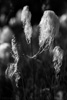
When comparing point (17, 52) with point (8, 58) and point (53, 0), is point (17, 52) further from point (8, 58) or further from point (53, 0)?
point (53, 0)

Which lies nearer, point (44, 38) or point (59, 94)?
point (44, 38)

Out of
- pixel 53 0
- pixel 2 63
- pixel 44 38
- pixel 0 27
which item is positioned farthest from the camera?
pixel 0 27

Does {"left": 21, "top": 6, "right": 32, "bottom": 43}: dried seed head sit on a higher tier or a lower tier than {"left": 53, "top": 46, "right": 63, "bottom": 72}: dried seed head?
higher

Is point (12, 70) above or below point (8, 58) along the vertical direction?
above

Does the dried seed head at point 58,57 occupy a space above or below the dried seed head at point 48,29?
below

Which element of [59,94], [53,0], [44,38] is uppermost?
[44,38]

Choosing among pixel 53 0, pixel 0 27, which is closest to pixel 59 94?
pixel 53 0

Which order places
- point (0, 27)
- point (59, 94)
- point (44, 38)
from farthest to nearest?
1. point (0, 27)
2. point (59, 94)
3. point (44, 38)

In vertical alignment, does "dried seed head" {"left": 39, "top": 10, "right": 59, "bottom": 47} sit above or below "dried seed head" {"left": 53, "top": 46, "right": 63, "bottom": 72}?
above
